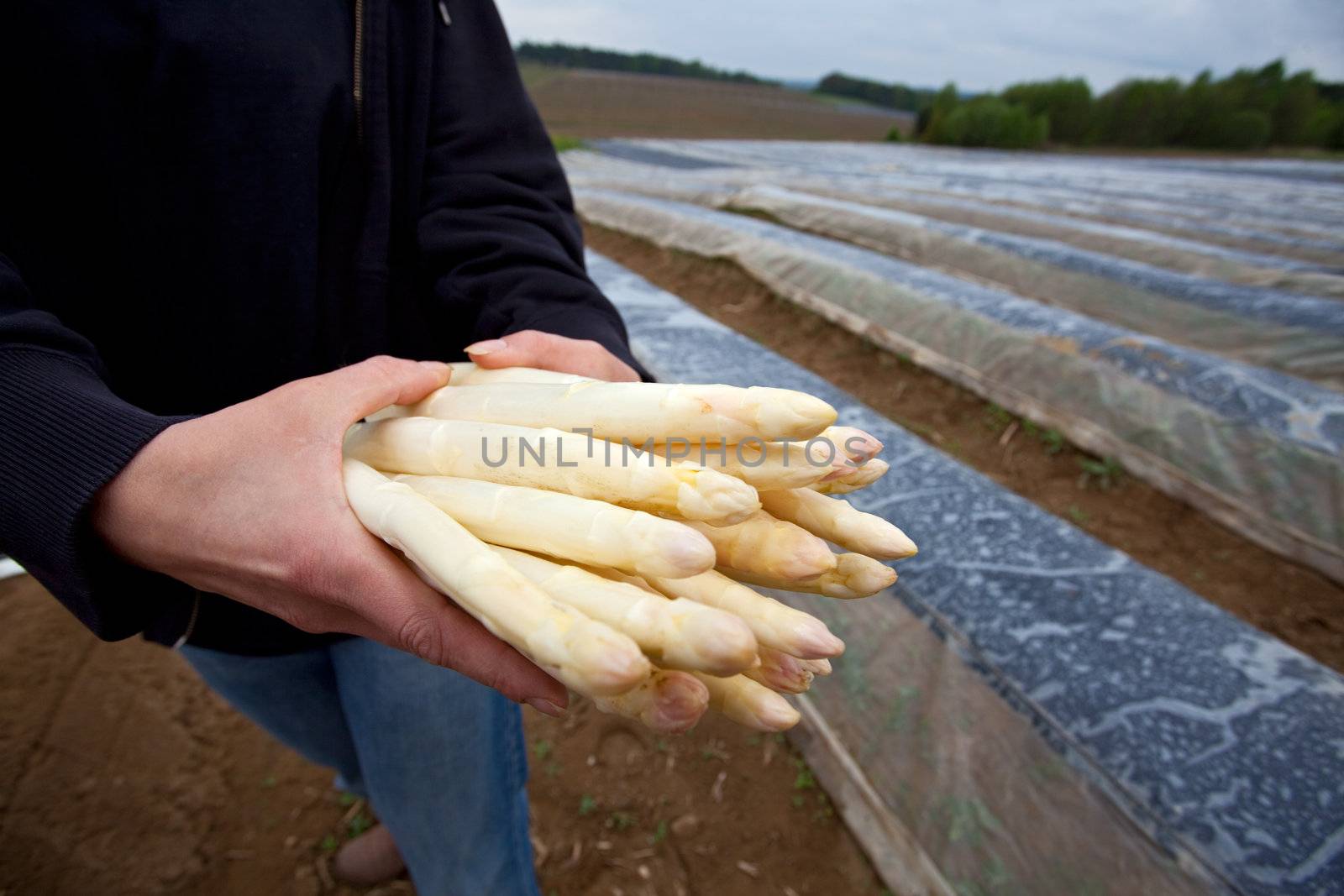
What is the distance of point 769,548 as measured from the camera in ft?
2.81

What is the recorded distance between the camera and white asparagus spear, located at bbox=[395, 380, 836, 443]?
79 centimetres

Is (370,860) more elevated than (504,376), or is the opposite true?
(504,376)

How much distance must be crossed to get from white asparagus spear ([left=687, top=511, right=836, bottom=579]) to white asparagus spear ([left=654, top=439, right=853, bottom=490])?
58mm

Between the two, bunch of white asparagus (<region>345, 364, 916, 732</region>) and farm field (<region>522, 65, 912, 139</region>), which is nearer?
bunch of white asparagus (<region>345, 364, 916, 732</region>)

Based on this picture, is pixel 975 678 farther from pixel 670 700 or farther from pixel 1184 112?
pixel 1184 112

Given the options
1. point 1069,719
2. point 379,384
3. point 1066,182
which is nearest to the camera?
point 379,384

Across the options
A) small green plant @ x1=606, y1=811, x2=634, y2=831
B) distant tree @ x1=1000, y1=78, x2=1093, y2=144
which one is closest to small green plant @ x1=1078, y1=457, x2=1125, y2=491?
small green plant @ x1=606, y1=811, x2=634, y2=831

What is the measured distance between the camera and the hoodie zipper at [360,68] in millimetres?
1114

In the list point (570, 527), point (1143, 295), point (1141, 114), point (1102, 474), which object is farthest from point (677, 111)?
point (570, 527)

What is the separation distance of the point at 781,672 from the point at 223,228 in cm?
114

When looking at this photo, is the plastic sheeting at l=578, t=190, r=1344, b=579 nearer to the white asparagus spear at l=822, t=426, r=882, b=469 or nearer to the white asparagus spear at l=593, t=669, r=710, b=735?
the white asparagus spear at l=822, t=426, r=882, b=469

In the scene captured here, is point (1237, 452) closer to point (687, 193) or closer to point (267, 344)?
point (267, 344)

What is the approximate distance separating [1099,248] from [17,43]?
699 centimetres

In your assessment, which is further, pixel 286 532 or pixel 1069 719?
pixel 1069 719
